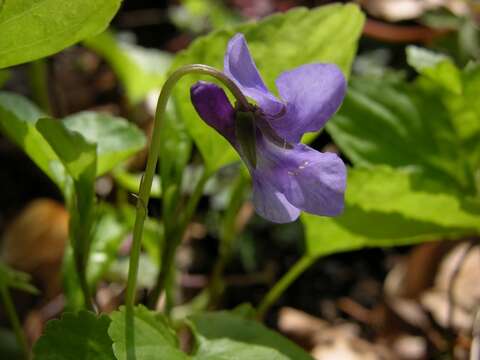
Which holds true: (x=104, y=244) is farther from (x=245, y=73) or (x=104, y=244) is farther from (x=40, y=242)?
(x=245, y=73)

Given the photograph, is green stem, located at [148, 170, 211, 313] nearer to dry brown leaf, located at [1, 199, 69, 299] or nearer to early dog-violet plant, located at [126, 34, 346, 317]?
early dog-violet plant, located at [126, 34, 346, 317]

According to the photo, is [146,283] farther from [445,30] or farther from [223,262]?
[445,30]

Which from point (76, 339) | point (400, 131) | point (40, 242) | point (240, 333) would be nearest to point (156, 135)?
point (76, 339)

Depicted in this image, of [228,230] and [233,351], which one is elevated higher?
[233,351]

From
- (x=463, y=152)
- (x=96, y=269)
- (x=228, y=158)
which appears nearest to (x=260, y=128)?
(x=228, y=158)

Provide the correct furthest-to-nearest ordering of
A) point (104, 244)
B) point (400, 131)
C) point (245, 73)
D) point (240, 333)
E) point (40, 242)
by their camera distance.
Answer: point (40, 242) → point (400, 131) → point (104, 244) → point (240, 333) → point (245, 73)

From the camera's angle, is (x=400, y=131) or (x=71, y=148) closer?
(x=71, y=148)
